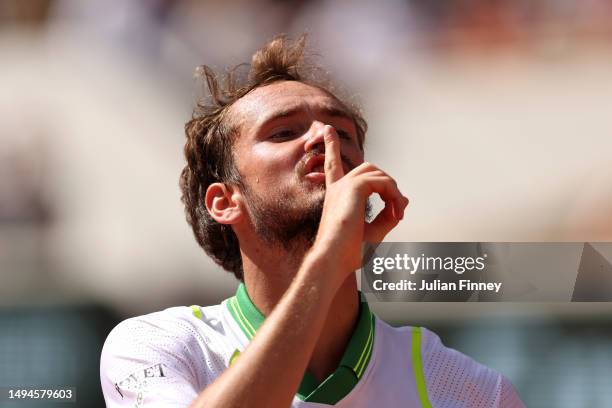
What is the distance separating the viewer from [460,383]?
218 centimetres

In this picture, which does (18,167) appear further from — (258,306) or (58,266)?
(258,306)

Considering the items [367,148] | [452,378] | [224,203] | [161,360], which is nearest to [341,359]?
[452,378]

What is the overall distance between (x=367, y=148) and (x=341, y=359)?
1.06 meters

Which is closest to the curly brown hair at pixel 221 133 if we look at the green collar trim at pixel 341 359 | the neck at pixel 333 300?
the neck at pixel 333 300

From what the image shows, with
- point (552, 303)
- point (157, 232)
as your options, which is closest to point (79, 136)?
point (157, 232)

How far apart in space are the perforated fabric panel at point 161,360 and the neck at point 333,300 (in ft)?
0.49

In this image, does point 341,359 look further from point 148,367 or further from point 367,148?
point 367,148

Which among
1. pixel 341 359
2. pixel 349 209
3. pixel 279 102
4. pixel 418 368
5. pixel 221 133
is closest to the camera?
pixel 349 209

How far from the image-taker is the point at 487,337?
2887 millimetres

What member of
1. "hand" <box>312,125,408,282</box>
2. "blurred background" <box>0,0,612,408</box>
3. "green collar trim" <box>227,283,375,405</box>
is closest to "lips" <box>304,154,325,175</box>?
"hand" <box>312,125,408,282</box>

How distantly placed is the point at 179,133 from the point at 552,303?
4.31 ft

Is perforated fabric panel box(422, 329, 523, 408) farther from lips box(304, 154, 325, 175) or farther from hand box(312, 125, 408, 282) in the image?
lips box(304, 154, 325, 175)

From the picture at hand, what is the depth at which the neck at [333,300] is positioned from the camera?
82.2 inches

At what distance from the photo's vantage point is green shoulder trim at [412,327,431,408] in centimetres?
211
